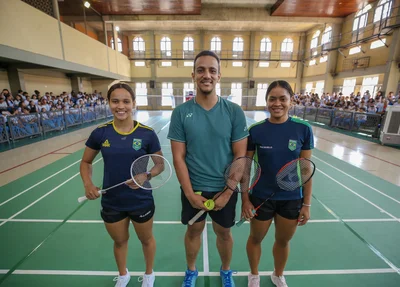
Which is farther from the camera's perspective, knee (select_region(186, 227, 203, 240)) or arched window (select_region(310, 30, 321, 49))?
arched window (select_region(310, 30, 321, 49))

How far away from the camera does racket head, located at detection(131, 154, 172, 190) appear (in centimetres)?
221

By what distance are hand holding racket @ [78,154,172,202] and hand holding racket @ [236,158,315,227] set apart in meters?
0.98

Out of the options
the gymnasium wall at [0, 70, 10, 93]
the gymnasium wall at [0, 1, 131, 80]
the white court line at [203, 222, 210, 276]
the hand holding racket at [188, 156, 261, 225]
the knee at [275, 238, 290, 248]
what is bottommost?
the white court line at [203, 222, 210, 276]

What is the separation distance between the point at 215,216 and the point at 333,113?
1605cm

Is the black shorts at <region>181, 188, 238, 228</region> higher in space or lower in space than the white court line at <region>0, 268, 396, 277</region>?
higher

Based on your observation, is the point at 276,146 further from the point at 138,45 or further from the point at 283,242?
the point at 138,45

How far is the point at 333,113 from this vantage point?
49.6ft

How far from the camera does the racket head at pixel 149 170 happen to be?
2211 millimetres

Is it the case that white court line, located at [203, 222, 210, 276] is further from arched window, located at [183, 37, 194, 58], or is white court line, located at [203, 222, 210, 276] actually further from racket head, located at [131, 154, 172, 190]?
arched window, located at [183, 37, 194, 58]

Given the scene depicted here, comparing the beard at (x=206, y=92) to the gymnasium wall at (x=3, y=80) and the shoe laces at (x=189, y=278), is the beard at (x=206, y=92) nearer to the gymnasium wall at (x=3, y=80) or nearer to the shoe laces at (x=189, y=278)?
the shoe laces at (x=189, y=278)

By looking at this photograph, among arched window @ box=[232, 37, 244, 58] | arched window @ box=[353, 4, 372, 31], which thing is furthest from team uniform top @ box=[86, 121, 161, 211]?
arched window @ box=[232, 37, 244, 58]

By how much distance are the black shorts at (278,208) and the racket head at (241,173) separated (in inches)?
9.6

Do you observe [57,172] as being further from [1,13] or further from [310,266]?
[1,13]

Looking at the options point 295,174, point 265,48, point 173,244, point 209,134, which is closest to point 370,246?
point 295,174
